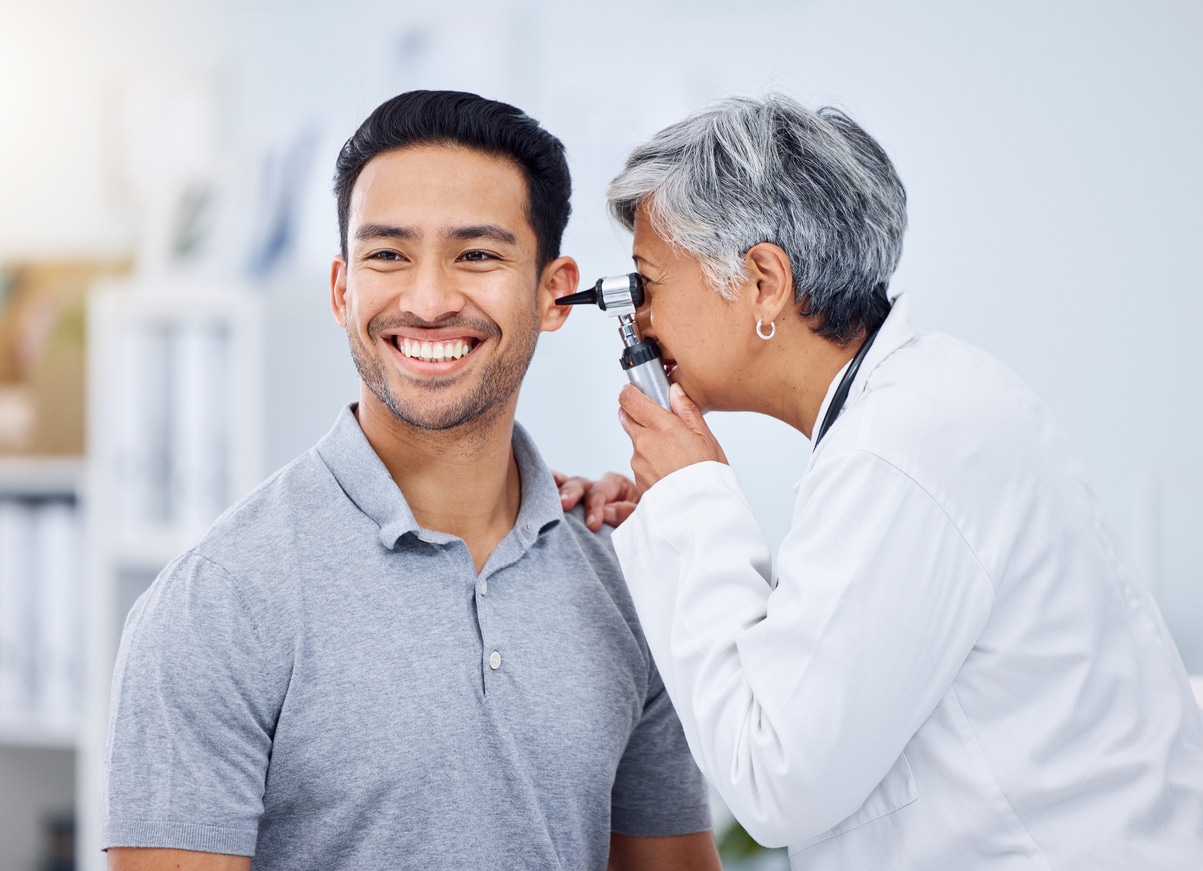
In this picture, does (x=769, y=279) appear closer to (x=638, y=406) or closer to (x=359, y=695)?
(x=638, y=406)

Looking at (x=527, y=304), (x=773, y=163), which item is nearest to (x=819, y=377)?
(x=773, y=163)

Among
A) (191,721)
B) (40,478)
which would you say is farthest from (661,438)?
(40,478)

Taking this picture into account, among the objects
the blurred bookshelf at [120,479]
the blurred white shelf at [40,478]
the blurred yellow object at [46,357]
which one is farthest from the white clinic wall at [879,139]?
the blurred white shelf at [40,478]

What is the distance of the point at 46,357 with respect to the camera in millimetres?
2824

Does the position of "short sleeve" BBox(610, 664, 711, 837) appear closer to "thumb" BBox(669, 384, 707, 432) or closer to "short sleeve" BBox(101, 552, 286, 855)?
"thumb" BBox(669, 384, 707, 432)

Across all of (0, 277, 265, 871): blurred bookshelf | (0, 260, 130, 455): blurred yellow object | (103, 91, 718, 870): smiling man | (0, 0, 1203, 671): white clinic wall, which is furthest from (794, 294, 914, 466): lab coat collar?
(0, 260, 130, 455): blurred yellow object

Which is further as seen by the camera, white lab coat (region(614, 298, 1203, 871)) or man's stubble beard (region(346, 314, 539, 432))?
man's stubble beard (region(346, 314, 539, 432))

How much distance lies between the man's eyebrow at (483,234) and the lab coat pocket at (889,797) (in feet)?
2.29

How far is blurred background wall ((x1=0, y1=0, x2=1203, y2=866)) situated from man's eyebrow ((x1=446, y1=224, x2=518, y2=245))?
60 cm

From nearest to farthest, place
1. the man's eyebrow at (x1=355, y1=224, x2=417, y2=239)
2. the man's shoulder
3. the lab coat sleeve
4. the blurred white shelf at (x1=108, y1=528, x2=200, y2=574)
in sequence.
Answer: the lab coat sleeve, the man's shoulder, the man's eyebrow at (x1=355, y1=224, x2=417, y2=239), the blurred white shelf at (x1=108, y1=528, x2=200, y2=574)

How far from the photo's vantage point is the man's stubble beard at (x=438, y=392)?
4.19ft

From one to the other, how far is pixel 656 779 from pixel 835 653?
1.54ft

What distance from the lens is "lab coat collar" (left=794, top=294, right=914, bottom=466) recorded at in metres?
1.21

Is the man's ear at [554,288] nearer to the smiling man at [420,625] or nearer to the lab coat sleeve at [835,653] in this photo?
the smiling man at [420,625]
